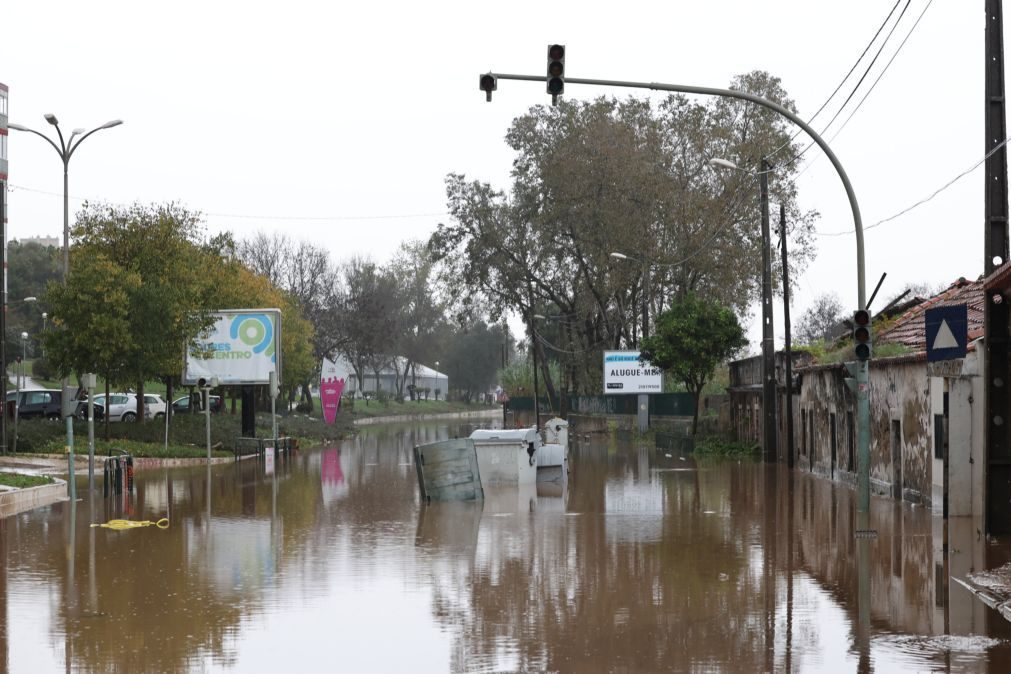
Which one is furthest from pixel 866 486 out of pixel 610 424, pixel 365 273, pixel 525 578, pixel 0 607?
pixel 365 273

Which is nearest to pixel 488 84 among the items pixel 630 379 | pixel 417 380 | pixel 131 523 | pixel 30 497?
pixel 131 523

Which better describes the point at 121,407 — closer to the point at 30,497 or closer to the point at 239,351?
the point at 239,351

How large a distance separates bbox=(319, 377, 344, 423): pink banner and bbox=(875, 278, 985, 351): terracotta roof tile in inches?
1341

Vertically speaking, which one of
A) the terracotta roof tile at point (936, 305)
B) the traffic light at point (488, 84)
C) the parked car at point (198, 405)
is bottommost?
the parked car at point (198, 405)

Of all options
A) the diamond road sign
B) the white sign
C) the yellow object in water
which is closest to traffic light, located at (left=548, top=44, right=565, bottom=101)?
the diamond road sign

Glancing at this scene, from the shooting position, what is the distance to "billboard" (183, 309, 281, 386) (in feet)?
152

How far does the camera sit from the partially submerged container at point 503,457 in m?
28.5

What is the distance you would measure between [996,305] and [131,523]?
43.7 ft

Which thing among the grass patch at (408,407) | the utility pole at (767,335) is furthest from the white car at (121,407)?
the utility pole at (767,335)

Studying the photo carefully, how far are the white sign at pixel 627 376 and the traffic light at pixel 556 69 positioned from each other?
149 ft

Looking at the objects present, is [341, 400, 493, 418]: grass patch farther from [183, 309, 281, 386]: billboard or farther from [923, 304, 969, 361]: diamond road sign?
[923, 304, 969, 361]: diamond road sign

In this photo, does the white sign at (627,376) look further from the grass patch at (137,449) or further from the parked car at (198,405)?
the grass patch at (137,449)

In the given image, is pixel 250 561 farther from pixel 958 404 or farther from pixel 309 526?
pixel 958 404

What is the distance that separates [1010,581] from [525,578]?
5036 mm
